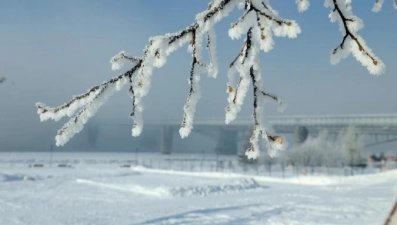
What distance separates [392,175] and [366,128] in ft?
101

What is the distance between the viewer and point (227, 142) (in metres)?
92.3

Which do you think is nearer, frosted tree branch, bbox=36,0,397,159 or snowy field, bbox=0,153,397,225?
frosted tree branch, bbox=36,0,397,159

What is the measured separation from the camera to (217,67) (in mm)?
2027

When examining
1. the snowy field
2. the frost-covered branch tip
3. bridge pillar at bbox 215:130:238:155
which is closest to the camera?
the frost-covered branch tip

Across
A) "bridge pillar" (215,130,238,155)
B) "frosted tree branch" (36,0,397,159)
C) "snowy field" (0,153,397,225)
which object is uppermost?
"bridge pillar" (215,130,238,155)

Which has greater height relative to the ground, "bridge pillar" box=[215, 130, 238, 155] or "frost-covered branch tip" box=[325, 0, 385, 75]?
"bridge pillar" box=[215, 130, 238, 155]

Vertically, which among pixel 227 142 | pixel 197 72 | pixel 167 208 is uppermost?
pixel 227 142

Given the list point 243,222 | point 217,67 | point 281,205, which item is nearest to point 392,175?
point 281,205

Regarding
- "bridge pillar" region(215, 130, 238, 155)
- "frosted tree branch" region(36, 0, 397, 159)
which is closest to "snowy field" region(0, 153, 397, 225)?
"frosted tree branch" region(36, 0, 397, 159)

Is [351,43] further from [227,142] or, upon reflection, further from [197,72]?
[227,142]

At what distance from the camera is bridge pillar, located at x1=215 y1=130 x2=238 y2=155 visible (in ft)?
288

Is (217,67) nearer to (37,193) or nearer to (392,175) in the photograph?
(37,193)

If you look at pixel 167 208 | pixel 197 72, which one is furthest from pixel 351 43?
pixel 167 208

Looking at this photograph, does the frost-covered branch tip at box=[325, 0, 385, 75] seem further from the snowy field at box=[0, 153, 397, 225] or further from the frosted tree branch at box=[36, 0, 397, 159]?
the snowy field at box=[0, 153, 397, 225]
